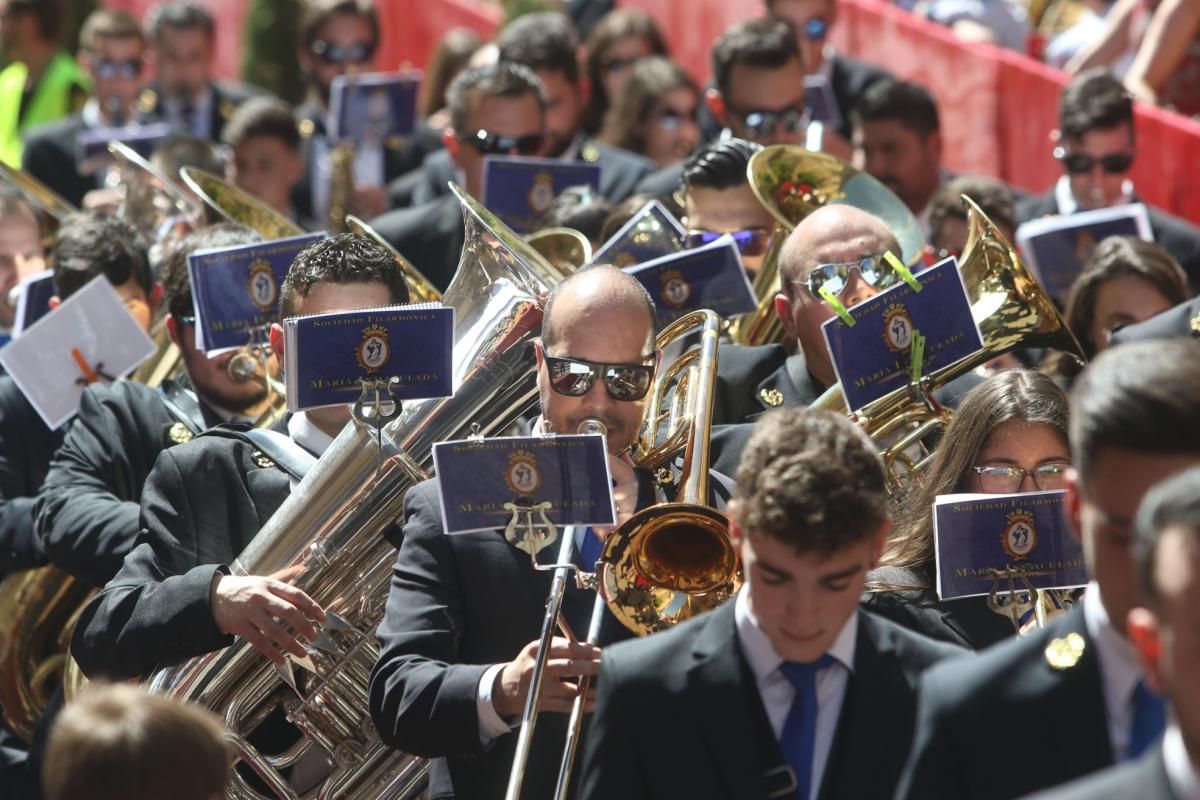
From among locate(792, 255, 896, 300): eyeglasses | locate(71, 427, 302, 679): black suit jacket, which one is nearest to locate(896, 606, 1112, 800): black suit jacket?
locate(71, 427, 302, 679): black suit jacket

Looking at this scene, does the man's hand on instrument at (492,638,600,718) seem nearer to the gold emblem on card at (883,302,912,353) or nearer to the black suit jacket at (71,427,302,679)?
the black suit jacket at (71,427,302,679)

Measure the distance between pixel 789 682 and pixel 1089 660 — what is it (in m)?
0.56

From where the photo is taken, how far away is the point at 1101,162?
803cm

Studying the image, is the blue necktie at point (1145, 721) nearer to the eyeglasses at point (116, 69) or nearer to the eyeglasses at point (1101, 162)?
the eyeglasses at point (1101, 162)

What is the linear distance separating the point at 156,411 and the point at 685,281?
160 centimetres

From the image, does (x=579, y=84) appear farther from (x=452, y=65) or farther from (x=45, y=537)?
(x=45, y=537)

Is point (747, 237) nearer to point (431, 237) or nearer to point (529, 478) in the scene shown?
point (431, 237)

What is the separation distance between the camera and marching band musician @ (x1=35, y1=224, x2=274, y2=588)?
5914 millimetres

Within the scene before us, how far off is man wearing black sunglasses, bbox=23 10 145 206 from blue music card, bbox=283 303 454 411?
6.41 m

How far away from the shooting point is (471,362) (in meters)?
4.99

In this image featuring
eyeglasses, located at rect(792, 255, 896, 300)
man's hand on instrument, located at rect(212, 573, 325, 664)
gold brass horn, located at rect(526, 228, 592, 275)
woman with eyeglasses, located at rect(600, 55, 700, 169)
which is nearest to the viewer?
man's hand on instrument, located at rect(212, 573, 325, 664)

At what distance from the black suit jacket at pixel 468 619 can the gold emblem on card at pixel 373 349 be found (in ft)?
0.95

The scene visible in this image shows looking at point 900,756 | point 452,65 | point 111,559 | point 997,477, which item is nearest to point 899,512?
point 997,477

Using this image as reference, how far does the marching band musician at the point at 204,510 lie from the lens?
4984 millimetres
